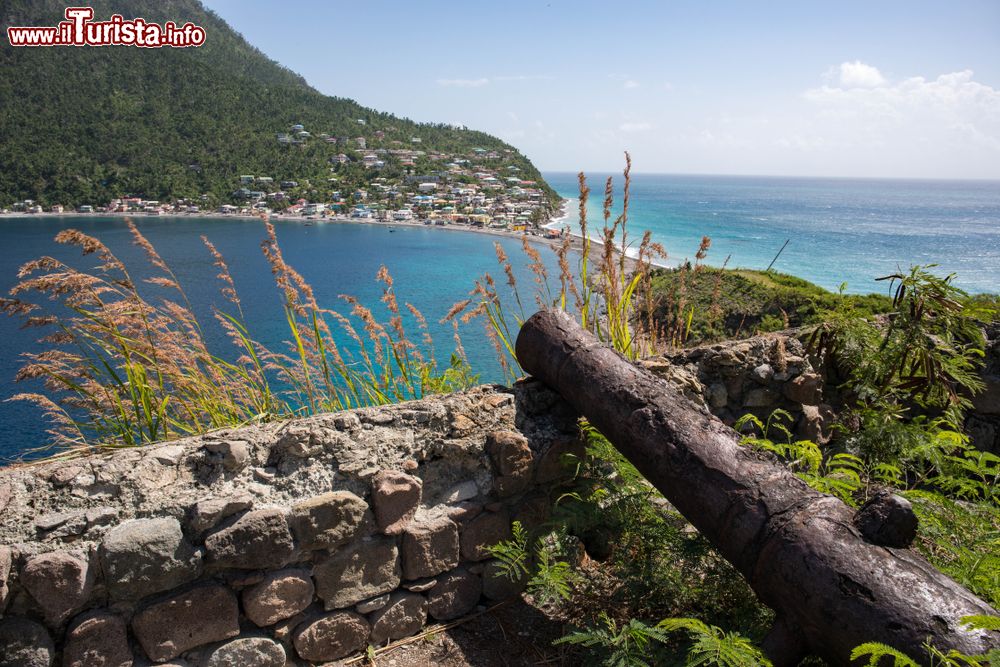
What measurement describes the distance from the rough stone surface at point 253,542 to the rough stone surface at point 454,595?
72 cm

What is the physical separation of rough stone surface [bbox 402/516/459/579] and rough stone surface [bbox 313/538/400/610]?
0.19 feet

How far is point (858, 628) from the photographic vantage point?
155 centimetres

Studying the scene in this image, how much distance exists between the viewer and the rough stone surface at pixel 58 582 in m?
1.67

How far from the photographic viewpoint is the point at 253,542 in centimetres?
195

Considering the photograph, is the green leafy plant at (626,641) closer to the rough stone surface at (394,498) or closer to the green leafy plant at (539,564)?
the green leafy plant at (539,564)

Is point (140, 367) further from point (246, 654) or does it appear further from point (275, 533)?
point (246, 654)

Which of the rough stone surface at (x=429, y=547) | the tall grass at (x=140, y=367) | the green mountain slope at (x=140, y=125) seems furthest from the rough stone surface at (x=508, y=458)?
the green mountain slope at (x=140, y=125)

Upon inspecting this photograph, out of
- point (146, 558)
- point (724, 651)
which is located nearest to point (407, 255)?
point (146, 558)

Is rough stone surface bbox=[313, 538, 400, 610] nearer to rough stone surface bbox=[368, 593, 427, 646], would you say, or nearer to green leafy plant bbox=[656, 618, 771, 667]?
rough stone surface bbox=[368, 593, 427, 646]

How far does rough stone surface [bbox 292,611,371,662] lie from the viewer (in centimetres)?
214

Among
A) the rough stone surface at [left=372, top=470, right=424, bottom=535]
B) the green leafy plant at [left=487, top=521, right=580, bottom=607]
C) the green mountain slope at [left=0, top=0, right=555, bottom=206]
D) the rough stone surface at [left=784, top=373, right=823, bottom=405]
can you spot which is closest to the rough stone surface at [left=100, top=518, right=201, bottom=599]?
the rough stone surface at [left=372, top=470, right=424, bottom=535]

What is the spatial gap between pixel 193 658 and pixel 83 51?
118m

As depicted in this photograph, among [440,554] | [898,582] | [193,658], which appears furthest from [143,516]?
[898,582]

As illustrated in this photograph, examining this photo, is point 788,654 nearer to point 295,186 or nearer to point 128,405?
point 128,405
